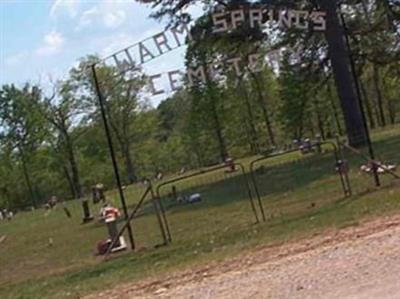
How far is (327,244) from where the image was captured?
1055 centimetres

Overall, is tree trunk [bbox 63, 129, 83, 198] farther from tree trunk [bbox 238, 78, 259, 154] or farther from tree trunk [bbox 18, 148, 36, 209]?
tree trunk [bbox 238, 78, 259, 154]

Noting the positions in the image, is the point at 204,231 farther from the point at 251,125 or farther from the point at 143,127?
the point at 143,127

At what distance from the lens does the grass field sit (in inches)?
482

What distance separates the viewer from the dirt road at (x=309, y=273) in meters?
7.62

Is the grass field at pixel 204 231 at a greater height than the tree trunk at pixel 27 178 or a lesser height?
lesser

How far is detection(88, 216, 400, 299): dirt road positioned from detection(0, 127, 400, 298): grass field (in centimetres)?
93

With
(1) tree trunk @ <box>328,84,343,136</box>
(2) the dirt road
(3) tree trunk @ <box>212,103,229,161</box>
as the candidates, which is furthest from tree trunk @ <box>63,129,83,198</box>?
(2) the dirt road

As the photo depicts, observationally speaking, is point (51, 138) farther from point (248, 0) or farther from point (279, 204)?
point (279, 204)

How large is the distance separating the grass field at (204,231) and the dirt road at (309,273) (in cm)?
93

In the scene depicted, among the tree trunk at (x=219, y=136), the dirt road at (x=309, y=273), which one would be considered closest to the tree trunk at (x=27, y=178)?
the tree trunk at (x=219, y=136)

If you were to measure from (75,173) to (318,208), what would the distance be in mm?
57241

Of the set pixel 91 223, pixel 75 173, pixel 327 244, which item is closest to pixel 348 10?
pixel 91 223

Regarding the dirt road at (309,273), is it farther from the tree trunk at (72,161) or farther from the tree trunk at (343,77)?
the tree trunk at (72,161)

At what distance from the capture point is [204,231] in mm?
16906
